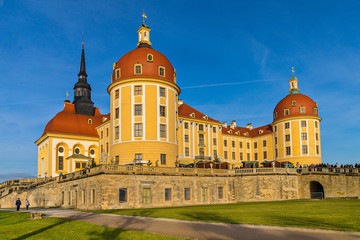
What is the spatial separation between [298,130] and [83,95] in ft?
154

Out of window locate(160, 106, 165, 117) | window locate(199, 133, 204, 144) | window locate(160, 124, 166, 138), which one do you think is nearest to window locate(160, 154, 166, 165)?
window locate(160, 124, 166, 138)

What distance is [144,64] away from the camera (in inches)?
1917

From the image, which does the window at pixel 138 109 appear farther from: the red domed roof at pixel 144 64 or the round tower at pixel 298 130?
the round tower at pixel 298 130

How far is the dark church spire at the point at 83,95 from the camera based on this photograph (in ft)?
250

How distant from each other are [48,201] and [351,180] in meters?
42.1

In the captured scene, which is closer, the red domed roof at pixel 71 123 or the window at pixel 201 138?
the red domed roof at pixel 71 123

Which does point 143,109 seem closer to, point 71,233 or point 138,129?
point 138,129

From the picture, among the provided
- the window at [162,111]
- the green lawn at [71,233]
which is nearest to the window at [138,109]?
the window at [162,111]

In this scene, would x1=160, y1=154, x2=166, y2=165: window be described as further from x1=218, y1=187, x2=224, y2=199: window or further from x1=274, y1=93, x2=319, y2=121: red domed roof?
x1=274, y1=93, x2=319, y2=121: red domed roof

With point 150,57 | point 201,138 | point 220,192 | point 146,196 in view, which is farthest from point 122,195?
point 201,138

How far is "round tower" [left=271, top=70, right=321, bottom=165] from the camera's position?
228ft

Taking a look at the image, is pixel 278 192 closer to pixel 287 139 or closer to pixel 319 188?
pixel 319 188

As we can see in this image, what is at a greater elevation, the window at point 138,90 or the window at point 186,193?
the window at point 138,90

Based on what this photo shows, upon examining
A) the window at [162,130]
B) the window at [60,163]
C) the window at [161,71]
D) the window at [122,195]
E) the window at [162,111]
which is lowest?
the window at [122,195]
